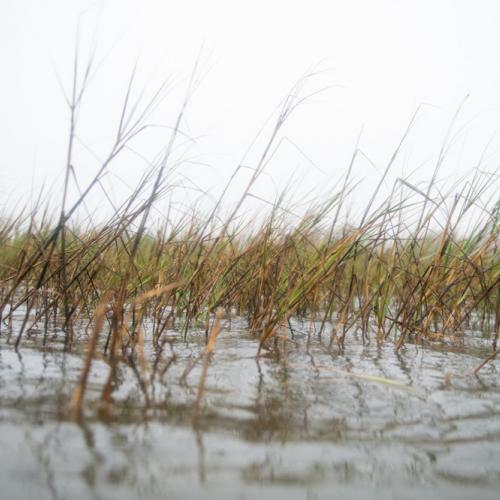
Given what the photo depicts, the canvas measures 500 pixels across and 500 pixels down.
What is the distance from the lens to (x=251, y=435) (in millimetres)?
1237

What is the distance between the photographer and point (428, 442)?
4.06 feet

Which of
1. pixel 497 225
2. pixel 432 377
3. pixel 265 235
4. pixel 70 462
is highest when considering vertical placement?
pixel 497 225

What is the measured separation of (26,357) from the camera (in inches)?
74.0

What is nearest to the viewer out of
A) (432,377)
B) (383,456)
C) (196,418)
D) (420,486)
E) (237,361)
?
(420,486)

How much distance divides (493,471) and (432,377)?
0.79 m

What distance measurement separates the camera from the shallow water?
989mm

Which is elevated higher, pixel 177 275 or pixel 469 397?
pixel 177 275

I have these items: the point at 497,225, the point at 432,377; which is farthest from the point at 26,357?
the point at 497,225

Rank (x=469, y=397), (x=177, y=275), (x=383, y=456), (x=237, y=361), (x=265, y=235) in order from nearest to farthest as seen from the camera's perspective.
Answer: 1. (x=383, y=456)
2. (x=469, y=397)
3. (x=237, y=361)
4. (x=265, y=235)
5. (x=177, y=275)

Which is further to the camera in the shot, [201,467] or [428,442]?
[428,442]

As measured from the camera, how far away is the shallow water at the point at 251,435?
3.25 ft

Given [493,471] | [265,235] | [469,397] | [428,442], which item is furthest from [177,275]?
[493,471]

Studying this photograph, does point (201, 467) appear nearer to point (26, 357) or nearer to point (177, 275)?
point (26, 357)

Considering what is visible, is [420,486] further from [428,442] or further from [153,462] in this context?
[153,462]
